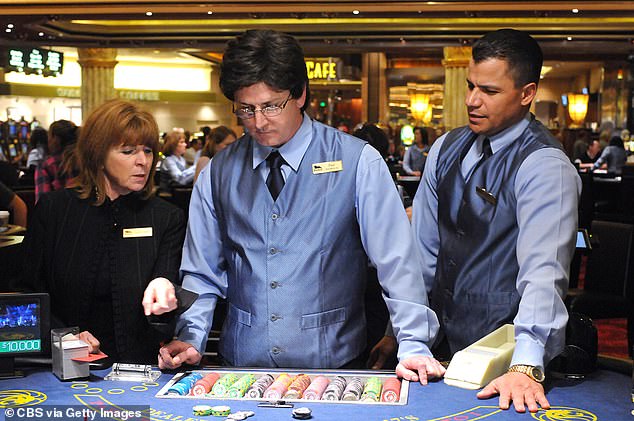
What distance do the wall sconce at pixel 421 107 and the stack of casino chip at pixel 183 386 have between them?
62.6 feet

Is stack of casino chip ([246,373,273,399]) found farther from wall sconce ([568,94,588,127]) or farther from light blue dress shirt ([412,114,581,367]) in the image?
wall sconce ([568,94,588,127])

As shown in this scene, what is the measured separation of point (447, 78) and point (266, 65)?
15648 millimetres

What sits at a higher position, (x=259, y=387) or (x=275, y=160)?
(x=275, y=160)

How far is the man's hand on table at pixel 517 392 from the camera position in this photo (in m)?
1.84

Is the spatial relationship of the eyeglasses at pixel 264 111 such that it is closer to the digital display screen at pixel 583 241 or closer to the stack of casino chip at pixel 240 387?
the stack of casino chip at pixel 240 387

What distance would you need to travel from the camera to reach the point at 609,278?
5059 mm

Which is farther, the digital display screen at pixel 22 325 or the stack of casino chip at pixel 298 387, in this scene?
the digital display screen at pixel 22 325

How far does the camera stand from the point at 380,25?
15.0 meters

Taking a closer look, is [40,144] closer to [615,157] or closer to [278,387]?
[615,157]

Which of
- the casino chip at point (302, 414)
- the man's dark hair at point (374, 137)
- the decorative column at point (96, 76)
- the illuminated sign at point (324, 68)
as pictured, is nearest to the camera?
the casino chip at point (302, 414)

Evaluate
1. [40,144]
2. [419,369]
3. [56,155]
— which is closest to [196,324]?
[419,369]

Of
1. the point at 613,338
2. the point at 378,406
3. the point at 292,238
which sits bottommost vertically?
the point at 613,338

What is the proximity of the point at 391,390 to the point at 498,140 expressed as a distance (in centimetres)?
85

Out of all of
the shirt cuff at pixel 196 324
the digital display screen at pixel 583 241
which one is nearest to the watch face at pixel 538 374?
the shirt cuff at pixel 196 324
